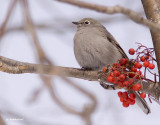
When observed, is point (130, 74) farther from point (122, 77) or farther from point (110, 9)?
point (110, 9)

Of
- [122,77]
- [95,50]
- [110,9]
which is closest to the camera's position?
[110,9]

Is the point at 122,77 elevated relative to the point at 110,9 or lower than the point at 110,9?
lower

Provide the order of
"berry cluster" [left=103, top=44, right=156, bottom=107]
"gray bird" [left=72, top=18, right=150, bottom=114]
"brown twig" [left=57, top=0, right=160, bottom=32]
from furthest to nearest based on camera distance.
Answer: "gray bird" [left=72, top=18, right=150, bottom=114]
"berry cluster" [left=103, top=44, right=156, bottom=107]
"brown twig" [left=57, top=0, right=160, bottom=32]

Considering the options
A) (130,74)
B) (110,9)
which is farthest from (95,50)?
(110,9)

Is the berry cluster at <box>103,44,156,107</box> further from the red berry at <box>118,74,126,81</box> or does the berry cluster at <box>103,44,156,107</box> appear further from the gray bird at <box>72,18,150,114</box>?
the gray bird at <box>72,18,150,114</box>

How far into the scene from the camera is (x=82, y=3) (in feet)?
4.37

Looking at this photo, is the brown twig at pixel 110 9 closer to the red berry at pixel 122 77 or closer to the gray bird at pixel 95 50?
the red berry at pixel 122 77

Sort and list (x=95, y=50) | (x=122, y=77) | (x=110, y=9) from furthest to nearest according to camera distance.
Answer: (x=95, y=50)
(x=122, y=77)
(x=110, y=9)

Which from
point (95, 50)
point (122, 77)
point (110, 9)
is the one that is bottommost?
point (95, 50)

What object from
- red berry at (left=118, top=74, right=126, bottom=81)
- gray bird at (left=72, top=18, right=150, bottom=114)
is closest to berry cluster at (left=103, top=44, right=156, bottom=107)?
red berry at (left=118, top=74, right=126, bottom=81)

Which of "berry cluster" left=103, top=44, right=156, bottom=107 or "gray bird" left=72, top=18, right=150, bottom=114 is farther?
"gray bird" left=72, top=18, right=150, bottom=114

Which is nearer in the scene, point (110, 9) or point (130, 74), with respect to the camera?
point (110, 9)

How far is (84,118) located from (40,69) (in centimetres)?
41

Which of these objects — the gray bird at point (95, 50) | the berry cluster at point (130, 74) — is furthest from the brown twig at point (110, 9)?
the gray bird at point (95, 50)
